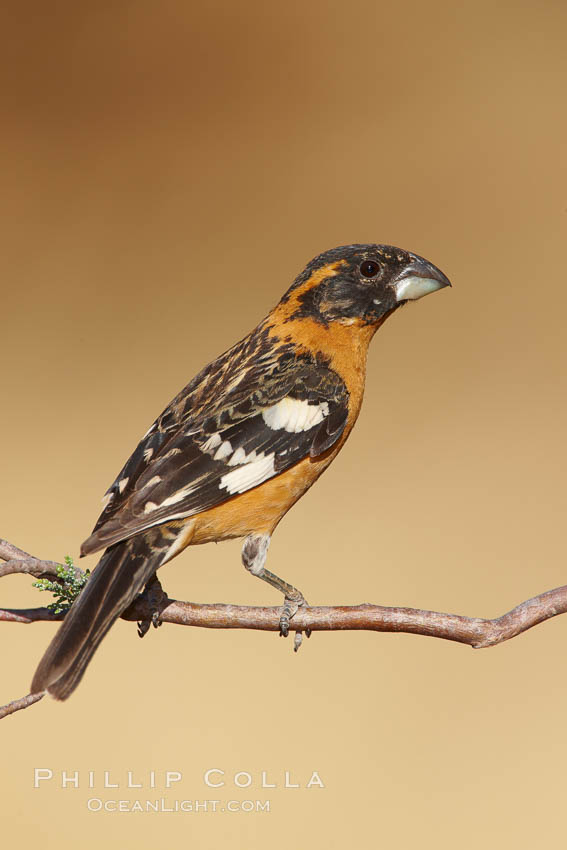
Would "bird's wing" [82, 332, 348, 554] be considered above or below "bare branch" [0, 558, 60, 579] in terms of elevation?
above

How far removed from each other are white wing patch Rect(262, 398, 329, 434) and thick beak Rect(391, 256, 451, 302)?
64 cm

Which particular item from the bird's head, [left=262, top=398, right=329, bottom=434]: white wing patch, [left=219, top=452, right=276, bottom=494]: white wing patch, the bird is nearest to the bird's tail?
the bird

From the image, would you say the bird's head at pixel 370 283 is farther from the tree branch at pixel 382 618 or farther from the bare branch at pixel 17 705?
the bare branch at pixel 17 705

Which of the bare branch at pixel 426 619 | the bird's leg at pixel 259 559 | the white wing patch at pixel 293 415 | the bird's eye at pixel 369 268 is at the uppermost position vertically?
the bird's eye at pixel 369 268

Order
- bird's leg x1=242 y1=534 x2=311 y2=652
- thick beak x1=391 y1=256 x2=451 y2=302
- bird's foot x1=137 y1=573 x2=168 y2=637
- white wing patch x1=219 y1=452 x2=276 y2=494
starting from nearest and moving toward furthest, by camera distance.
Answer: bird's foot x1=137 y1=573 x2=168 y2=637 < white wing patch x1=219 y1=452 x2=276 y2=494 < bird's leg x1=242 y1=534 x2=311 y2=652 < thick beak x1=391 y1=256 x2=451 y2=302

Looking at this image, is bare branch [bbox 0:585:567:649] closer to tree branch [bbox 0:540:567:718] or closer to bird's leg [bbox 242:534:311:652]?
tree branch [bbox 0:540:567:718]

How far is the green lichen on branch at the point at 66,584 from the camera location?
2.58m

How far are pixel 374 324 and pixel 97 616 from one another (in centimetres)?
171

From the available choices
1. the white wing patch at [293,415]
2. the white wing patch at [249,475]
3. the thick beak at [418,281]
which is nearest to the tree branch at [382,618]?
the white wing patch at [249,475]

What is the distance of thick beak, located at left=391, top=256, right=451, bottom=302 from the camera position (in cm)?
345

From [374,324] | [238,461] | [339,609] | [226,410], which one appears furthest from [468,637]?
[374,324]

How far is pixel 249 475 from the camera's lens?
2920 mm

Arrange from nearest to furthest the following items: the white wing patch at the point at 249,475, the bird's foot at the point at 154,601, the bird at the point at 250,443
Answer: the bird at the point at 250,443 < the bird's foot at the point at 154,601 < the white wing patch at the point at 249,475

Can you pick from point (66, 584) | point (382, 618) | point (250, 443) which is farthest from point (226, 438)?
point (382, 618)
